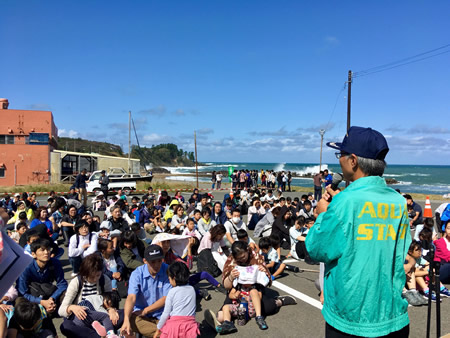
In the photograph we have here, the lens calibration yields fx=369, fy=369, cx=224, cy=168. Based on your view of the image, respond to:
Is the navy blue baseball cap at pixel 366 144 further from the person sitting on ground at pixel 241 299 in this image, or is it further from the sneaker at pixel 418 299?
the sneaker at pixel 418 299

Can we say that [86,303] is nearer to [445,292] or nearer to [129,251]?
[129,251]

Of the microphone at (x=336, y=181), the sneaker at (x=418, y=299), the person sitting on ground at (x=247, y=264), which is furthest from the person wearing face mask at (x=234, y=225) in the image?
the microphone at (x=336, y=181)

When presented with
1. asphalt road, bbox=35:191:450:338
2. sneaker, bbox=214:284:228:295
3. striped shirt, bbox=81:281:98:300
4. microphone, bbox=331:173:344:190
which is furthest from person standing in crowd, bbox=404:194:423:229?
striped shirt, bbox=81:281:98:300

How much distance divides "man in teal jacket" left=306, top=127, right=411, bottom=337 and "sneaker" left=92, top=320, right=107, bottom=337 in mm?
3152

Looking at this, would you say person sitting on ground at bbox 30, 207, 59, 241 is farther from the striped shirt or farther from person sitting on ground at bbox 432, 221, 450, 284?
person sitting on ground at bbox 432, 221, 450, 284

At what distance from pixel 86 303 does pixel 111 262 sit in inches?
79.3

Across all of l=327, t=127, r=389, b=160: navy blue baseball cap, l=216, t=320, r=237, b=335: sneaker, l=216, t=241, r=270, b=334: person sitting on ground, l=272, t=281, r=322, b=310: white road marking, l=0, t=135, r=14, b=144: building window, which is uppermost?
l=0, t=135, r=14, b=144: building window

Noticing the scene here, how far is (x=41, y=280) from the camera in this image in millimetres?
5066

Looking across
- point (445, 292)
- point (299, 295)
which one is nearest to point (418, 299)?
point (445, 292)

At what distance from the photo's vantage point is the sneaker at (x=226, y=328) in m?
4.82

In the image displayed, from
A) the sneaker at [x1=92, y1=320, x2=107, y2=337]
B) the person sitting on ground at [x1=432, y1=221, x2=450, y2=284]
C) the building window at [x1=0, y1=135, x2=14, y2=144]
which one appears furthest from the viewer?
the building window at [x1=0, y1=135, x2=14, y2=144]

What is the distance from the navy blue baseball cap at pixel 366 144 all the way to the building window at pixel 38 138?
32357 mm

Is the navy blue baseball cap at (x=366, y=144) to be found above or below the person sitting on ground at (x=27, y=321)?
above

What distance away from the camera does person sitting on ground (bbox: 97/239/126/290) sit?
639cm
